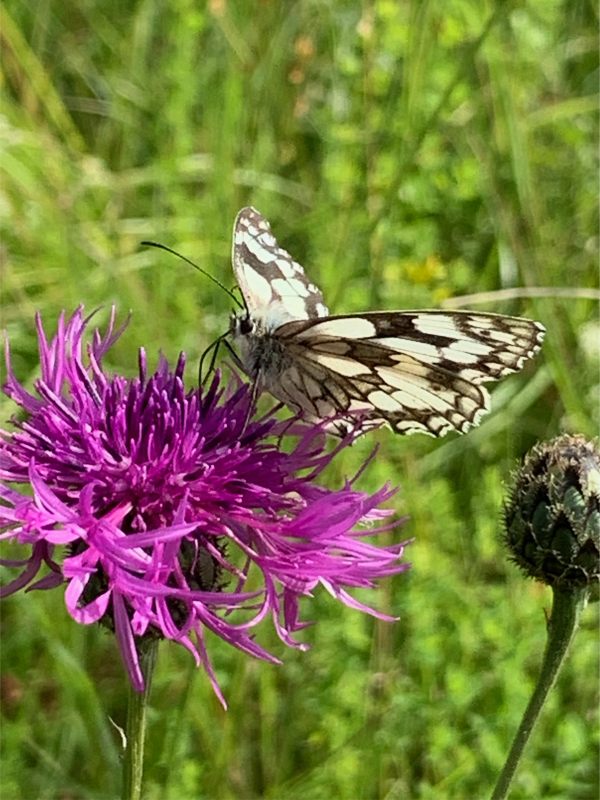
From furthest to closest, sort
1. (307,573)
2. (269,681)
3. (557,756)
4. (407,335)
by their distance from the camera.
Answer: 1. (269,681)
2. (557,756)
3. (407,335)
4. (307,573)

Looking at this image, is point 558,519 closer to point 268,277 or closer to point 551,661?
point 551,661

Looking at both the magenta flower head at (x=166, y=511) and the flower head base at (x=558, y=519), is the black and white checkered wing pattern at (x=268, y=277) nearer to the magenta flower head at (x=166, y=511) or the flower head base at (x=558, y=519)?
the magenta flower head at (x=166, y=511)

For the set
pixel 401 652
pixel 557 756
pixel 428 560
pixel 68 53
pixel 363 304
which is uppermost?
pixel 68 53

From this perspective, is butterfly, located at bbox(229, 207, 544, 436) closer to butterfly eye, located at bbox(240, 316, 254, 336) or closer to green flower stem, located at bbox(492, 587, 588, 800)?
butterfly eye, located at bbox(240, 316, 254, 336)

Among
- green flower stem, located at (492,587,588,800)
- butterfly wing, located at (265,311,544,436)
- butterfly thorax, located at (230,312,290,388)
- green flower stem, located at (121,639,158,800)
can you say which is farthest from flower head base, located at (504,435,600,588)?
green flower stem, located at (121,639,158,800)

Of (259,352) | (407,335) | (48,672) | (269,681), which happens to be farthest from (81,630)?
(407,335)

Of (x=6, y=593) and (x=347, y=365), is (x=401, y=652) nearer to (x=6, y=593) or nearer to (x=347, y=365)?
(x=347, y=365)

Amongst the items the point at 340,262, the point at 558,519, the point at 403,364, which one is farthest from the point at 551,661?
the point at 340,262
